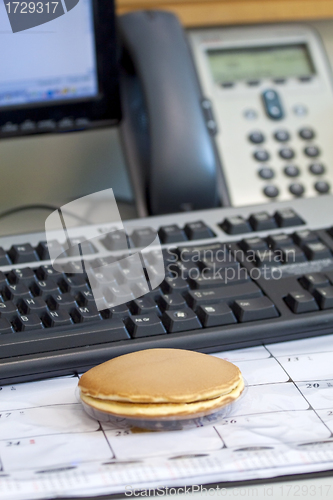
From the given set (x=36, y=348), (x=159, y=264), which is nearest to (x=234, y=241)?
(x=159, y=264)

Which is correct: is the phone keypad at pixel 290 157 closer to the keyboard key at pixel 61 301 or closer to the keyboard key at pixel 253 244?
the keyboard key at pixel 253 244

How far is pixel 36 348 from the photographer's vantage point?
0.94 ft

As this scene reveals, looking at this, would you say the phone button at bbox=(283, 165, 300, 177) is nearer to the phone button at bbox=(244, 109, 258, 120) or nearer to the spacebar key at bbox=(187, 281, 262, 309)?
the phone button at bbox=(244, 109, 258, 120)

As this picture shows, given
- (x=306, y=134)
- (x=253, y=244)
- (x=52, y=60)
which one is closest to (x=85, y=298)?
(x=253, y=244)

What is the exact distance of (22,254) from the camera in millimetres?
354

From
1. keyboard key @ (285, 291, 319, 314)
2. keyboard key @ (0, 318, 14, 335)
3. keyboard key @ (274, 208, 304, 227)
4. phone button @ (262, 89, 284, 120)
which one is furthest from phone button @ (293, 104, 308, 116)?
keyboard key @ (0, 318, 14, 335)

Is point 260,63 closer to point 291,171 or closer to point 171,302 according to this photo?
point 291,171

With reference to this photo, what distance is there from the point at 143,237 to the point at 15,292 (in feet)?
0.34

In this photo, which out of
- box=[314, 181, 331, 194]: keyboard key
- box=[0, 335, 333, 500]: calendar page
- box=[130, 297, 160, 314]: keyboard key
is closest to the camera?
box=[0, 335, 333, 500]: calendar page

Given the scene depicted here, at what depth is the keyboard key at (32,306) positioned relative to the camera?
0.31 m

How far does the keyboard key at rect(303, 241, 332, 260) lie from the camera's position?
371 mm

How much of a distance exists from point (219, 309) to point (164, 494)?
0.42ft

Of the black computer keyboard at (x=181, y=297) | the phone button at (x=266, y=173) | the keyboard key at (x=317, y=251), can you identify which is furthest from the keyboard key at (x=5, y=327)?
the phone button at (x=266, y=173)

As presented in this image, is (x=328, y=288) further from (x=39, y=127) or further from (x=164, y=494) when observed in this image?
(x=39, y=127)
